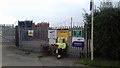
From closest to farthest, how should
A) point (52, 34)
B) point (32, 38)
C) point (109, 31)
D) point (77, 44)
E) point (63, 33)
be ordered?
point (109, 31)
point (77, 44)
point (63, 33)
point (52, 34)
point (32, 38)

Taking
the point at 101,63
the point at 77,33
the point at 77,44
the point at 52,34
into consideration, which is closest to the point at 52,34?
the point at 52,34

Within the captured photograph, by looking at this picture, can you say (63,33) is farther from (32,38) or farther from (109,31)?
(32,38)

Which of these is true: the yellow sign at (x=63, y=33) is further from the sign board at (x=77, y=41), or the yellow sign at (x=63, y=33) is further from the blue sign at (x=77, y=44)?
the blue sign at (x=77, y=44)

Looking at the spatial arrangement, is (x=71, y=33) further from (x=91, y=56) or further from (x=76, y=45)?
(x=91, y=56)

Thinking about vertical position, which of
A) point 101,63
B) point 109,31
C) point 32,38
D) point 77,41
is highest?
point 109,31

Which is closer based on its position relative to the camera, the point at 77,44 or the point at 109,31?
the point at 109,31

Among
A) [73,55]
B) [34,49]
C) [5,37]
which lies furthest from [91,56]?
[5,37]

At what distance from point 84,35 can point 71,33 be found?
115 centimetres

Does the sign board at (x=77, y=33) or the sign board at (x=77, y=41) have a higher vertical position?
the sign board at (x=77, y=33)

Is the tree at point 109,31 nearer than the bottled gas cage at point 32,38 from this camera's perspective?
Yes

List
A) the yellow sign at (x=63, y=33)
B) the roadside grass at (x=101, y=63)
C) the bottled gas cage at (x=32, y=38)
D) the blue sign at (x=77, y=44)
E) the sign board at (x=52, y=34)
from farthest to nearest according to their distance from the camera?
the bottled gas cage at (x=32, y=38), the sign board at (x=52, y=34), the yellow sign at (x=63, y=33), the blue sign at (x=77, y=44), the roadside grass at (x=101, y=63)

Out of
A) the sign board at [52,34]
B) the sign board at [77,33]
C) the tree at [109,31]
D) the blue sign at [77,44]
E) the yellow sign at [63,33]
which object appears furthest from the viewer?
the sign board at [52,34]

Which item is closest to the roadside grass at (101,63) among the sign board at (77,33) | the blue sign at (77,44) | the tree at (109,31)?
the tree at (109,31)

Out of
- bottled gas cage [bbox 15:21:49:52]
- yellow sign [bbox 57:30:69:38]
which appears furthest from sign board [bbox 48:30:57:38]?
bottled gas cage [bbox 15:21:49:52]
